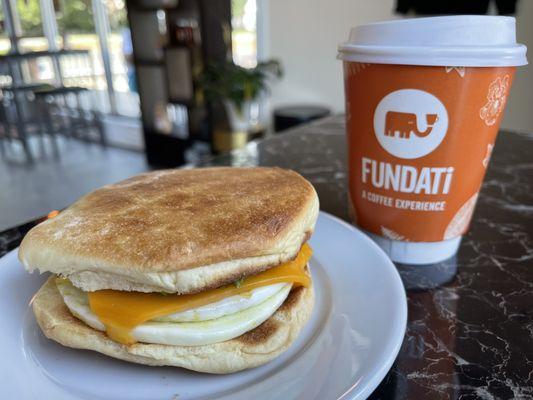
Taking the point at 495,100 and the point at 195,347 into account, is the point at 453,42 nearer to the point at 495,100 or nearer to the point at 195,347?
the point at 495,100

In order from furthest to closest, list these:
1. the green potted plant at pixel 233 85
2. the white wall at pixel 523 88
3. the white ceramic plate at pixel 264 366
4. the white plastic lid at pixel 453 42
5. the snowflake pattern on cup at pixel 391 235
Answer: the green potted plant at pixel 233 85 < the white wall at pixel 523 88 < the snowflake pattern on cup at pixel 391 235 < the white plastic lid at pixel 453 42 < the white ceramic plate at pixel 264 366

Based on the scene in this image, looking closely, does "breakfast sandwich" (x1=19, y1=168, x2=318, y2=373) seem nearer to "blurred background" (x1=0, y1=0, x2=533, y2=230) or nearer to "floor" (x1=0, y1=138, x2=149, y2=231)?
"blurred background" (x1=0, y1=0, x2=533, y2=230)

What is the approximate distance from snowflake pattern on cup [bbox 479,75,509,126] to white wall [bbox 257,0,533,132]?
311cm

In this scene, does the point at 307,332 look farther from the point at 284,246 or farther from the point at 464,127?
the point at 464,127

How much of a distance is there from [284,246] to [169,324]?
216mm

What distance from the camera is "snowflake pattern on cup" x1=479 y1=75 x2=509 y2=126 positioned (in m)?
0.71

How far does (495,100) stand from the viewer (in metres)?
0.72

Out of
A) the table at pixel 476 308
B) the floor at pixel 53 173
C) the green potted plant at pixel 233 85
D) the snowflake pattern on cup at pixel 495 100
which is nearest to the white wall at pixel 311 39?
the green potted plant at pixel 233 85

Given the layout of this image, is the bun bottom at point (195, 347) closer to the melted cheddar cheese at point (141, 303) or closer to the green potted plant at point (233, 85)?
the melted cheddar cheese at point (141, 303)

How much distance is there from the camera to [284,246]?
0.63m

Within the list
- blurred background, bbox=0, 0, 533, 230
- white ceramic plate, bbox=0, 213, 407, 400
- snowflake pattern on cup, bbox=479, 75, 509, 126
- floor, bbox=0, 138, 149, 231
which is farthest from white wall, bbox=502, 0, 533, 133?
floor, bbox=0, 138, 149, 231

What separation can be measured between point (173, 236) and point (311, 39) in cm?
410

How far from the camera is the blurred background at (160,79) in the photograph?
3.91 metres

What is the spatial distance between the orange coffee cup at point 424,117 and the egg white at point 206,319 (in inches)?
12.9
